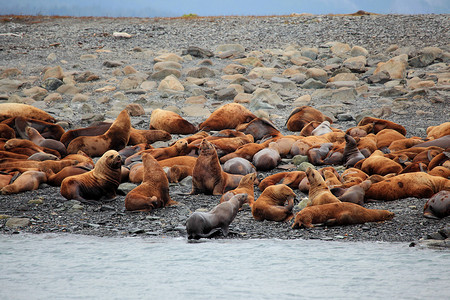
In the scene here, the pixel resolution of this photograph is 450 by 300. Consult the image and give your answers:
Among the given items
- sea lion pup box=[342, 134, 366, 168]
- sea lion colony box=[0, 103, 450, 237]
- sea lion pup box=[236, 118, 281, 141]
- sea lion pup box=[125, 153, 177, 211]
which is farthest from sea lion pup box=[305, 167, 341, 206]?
sea lion pup box=[236, 118, 281, 141]

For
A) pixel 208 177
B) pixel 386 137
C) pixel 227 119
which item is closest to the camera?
pixel 208 177

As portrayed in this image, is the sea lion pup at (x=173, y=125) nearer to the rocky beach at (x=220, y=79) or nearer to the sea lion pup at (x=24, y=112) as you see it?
the rocky beach at (x=220, y=79)

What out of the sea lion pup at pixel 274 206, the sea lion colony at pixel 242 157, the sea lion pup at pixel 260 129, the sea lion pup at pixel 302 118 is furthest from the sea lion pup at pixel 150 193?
the sea lion pup at pixel 302 118

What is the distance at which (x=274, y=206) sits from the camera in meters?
7.05

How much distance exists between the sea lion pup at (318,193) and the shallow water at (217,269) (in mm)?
946

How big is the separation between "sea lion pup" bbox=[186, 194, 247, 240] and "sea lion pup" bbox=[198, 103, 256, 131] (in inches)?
264

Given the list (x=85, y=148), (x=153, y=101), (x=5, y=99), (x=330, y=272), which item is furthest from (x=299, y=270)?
(x=5, y=99)

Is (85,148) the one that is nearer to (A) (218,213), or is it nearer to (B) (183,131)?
(B) (183,131)

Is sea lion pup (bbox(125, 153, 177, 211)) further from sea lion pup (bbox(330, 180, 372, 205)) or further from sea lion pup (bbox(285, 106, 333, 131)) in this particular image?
sea lion pup (bbox(285, 106, 333, 131))

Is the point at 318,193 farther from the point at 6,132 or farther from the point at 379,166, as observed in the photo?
the point at 6,132

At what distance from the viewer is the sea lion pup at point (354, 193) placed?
7289 mm

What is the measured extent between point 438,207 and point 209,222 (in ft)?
9.06

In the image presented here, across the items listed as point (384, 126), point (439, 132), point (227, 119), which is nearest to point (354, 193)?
point (439, 132)

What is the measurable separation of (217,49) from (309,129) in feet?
33.6
